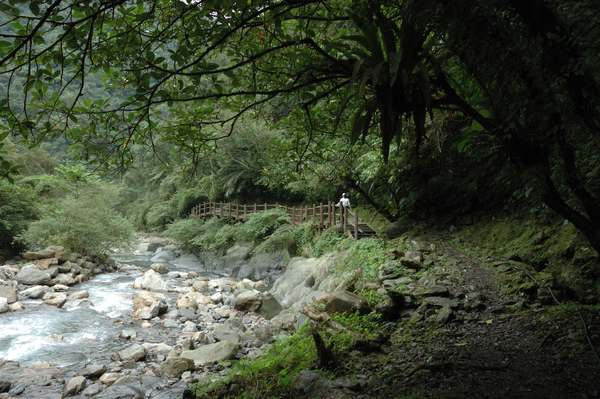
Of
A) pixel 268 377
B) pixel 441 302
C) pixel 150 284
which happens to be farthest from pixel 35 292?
pixel 441 302

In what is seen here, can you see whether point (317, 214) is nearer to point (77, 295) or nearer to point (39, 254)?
point (77, 295)

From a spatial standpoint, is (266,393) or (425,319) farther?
(425,319)

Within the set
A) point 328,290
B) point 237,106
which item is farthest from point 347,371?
point 328,290

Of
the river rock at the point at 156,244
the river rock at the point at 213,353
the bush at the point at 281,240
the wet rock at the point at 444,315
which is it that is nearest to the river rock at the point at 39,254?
the bush at the point at 281,240

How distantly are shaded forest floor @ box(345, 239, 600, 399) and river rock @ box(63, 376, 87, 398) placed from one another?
176 inches

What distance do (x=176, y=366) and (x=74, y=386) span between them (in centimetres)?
149

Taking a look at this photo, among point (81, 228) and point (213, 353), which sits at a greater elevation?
point (81, 228)

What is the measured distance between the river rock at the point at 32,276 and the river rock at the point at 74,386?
806 cm

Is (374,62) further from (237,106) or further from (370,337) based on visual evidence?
(370,337)

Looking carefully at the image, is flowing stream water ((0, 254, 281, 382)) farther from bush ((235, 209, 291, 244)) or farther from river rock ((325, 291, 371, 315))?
bush ((235, 209, 291, 244))

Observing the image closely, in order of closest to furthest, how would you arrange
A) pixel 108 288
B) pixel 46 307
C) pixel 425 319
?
pixel 425 319
pixel 46 307
pixel 108 288

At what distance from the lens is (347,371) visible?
346cm

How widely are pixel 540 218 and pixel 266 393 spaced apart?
574 cm

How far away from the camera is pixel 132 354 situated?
21.7 ft
